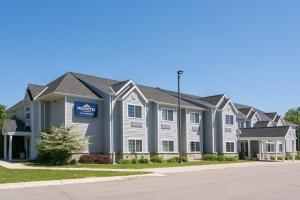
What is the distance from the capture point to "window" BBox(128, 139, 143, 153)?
3480cm

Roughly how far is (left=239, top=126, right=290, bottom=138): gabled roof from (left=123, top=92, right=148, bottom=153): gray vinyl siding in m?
16.9

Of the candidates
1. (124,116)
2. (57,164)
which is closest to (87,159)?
(57,164)

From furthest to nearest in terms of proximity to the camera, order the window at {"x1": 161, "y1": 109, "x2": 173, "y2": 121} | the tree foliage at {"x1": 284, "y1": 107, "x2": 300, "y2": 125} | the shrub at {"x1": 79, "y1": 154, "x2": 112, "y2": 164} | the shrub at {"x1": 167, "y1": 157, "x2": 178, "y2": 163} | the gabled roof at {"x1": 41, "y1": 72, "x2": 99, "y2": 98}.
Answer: the tree foliage at {"x1": 284, "y1": 107, "x2": 300, "y2": 125} < the window at {"x1": 161, "y1": 109, "x2": 173, "y2": 121} < the shrub at {"x1": 167, "y1": 157, "x2": 178, "y2": 163} < the gabled roof at {"x1": 41, "y1": 72, "x2": 99, "y2": 98} < the shrub at {"x1": 79, "y1": 154, "x2": 112, "y2": 164}

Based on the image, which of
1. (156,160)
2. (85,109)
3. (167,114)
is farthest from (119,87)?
(156,160)

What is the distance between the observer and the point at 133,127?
35188 mm

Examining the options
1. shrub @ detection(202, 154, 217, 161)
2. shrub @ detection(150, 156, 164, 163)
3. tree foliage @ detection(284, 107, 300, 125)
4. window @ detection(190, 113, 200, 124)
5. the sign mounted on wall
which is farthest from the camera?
tree foliage @ detection(284, 107, 300, 125)

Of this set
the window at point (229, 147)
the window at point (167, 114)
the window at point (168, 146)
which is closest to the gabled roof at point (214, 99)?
the window at point (229, 147)

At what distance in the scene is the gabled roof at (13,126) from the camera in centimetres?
3344

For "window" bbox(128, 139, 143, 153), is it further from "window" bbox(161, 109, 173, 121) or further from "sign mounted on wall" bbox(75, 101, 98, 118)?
"sign mounted on wall" bbox(75, 101, 98, 118)

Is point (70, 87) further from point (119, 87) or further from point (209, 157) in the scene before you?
point (209, 157)

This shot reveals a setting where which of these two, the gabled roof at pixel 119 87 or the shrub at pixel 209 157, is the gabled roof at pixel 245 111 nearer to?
the shrub at pixel 209 157

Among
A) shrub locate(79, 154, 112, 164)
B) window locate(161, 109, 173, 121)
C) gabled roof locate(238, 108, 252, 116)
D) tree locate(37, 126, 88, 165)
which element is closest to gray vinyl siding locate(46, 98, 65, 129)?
tree locate(37, 126, 88, 165)

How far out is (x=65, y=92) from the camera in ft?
103

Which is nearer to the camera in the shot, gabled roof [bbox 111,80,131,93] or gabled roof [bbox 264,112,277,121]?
gabled roof [bbox 111,80,131,93]
